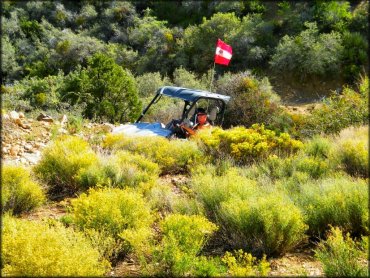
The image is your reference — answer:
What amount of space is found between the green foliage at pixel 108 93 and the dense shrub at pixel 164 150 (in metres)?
4.44

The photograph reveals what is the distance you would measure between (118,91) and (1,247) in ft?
30.9

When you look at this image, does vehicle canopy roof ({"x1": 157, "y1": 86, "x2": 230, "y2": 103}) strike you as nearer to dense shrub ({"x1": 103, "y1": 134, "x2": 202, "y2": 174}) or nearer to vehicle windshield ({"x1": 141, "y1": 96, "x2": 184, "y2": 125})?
dense shrub ({"x1": 103, "y1": 134, "x2": 202, "y2": 174})

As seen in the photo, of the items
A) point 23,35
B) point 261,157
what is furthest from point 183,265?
point 23,35

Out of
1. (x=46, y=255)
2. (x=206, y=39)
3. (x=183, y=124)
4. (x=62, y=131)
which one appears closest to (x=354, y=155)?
(x=183, y=124)

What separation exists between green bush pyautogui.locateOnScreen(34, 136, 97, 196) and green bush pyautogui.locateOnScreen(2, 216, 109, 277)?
8.01ft

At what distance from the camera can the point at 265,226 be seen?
3916 mm

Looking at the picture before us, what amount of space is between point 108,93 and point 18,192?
7842mm

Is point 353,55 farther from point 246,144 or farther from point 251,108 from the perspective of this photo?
point 246,144

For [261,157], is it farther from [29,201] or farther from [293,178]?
[29,201]

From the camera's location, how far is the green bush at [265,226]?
12.9ft

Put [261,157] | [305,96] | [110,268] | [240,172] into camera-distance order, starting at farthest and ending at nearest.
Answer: [305,96]
[261,157]
[240,172]
[110,268]

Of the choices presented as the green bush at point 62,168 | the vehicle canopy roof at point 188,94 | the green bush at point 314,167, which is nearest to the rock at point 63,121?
the vehicle canopy roof at point 188,94

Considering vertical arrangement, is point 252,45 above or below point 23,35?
above

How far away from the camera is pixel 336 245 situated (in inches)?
134
